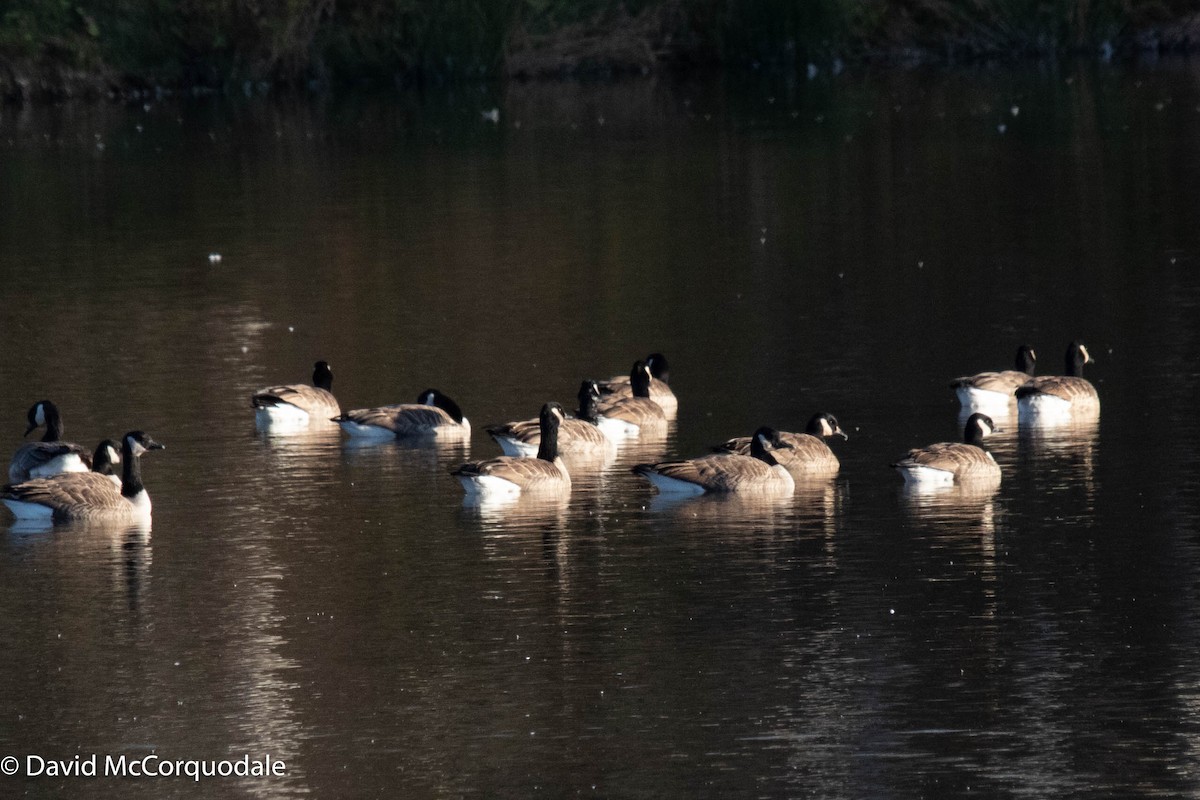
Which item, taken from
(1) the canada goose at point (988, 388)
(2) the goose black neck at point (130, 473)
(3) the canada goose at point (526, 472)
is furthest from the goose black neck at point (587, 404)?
(2) the goose black neck at point (130, 473)

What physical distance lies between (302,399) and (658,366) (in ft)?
11.0

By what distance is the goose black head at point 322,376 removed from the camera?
70.1 feet

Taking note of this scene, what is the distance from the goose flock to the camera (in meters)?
16.6

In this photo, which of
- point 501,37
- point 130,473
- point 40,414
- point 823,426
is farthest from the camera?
point 501,37

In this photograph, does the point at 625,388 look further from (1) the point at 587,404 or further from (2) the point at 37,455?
(2) the point at 37,455

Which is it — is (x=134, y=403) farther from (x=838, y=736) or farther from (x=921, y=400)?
(x=838, y=736)

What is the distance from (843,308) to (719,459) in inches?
337

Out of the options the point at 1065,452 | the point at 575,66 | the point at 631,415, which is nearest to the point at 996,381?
the point at 1065,452

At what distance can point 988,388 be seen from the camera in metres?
19.5

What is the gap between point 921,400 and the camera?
65.5 feet

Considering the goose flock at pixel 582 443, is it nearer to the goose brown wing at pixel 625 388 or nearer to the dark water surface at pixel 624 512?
the goose brown wing at pixel 625 388

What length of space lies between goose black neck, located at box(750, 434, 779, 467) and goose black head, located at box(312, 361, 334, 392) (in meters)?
5.63

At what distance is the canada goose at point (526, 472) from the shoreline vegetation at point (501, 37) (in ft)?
140

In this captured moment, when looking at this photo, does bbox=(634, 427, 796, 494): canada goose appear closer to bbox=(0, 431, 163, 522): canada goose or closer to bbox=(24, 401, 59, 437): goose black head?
bbox=(0, 431, 163, 522): canada goose
